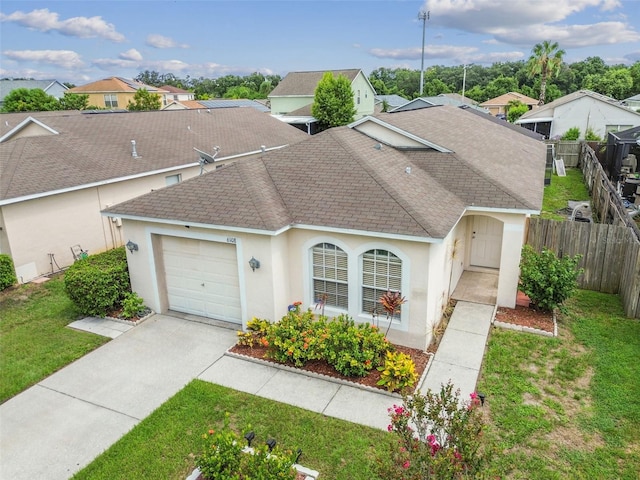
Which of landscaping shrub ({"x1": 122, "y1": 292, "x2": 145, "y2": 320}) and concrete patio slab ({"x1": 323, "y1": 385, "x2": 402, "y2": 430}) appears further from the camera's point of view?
landscaping shrub ({"x1": 122, "y1": 292, "x2": 145, "y2": 320})

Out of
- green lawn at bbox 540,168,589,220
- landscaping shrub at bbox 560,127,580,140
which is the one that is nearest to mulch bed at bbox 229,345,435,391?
green lawn at bbox 540,168,589,220

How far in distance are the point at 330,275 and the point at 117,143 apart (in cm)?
1392

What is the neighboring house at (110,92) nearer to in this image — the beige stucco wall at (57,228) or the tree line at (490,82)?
the tree line at (490,82)

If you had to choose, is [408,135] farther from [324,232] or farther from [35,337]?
[35,337]

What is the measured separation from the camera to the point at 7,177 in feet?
45.7

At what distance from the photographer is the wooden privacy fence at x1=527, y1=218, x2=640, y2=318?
11461 mm

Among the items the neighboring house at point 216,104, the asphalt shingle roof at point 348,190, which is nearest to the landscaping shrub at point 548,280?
the asphalt shingle roof at point 348,190

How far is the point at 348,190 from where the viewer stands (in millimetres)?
10375

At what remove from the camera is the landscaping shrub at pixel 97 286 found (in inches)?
427

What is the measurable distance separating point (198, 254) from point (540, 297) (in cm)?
842

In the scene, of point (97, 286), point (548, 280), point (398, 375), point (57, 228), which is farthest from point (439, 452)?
point (57, 228)

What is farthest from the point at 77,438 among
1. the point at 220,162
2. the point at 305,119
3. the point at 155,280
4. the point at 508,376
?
the point at 305,119

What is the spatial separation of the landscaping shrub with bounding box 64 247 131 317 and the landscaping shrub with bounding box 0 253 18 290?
318 cm

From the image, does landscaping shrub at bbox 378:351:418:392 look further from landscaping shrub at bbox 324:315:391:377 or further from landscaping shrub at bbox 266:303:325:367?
landscaping shrub at bbox 266:303:325:367
